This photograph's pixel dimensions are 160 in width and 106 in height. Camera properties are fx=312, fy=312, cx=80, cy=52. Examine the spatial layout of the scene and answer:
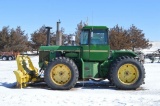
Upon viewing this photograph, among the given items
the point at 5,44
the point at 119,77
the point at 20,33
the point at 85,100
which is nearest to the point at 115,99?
the point at 85,100

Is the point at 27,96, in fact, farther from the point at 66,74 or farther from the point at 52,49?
the point at 52,49

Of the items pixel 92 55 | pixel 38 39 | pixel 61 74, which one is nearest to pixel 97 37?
pixel 92 55

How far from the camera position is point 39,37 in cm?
6588

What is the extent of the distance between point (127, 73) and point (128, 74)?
0.18ft

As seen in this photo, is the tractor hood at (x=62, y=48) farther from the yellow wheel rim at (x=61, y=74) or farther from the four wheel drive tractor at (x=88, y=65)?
the yellow wheel rim at (x=61, y=74)

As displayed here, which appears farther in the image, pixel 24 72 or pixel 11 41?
pixel 11 41

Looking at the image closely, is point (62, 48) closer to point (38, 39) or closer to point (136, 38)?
point (136, 38)

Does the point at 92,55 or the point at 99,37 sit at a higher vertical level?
the point at 99,37

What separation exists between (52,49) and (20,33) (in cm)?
5525

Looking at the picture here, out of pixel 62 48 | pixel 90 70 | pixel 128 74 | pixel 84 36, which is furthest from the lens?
pixel 62 48

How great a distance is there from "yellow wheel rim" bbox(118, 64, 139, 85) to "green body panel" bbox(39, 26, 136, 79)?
2.00 feet

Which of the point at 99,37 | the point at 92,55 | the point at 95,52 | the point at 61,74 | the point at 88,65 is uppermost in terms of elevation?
the point at 99,37

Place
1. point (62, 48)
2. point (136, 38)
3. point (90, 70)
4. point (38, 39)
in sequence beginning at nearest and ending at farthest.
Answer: point (90, 70) → point (62, 48) → point (136, 38) → point (38, 39)

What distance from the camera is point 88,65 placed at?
41.3 ft
